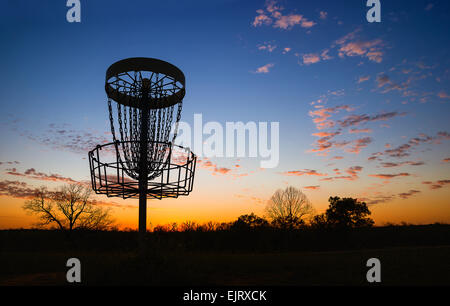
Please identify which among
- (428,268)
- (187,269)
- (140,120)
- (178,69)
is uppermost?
(178,69)

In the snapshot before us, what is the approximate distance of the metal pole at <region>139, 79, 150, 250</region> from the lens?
563 cm

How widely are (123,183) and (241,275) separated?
708 centimetres

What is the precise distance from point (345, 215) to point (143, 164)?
167ft

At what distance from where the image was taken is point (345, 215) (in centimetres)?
5012

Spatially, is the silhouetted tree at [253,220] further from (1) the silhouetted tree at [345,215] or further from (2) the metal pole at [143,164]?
(2) the metal pole at [143,164]

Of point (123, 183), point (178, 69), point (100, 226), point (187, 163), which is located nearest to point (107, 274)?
point (123, 183)

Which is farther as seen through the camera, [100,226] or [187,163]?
[100,226]

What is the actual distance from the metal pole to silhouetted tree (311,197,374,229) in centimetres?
4777

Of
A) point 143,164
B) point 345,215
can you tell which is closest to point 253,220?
point 345,215

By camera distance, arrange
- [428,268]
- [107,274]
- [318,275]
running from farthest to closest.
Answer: [428,268] → [318,275] → [107,274]

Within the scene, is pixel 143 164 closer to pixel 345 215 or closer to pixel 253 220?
pixel 253 220
